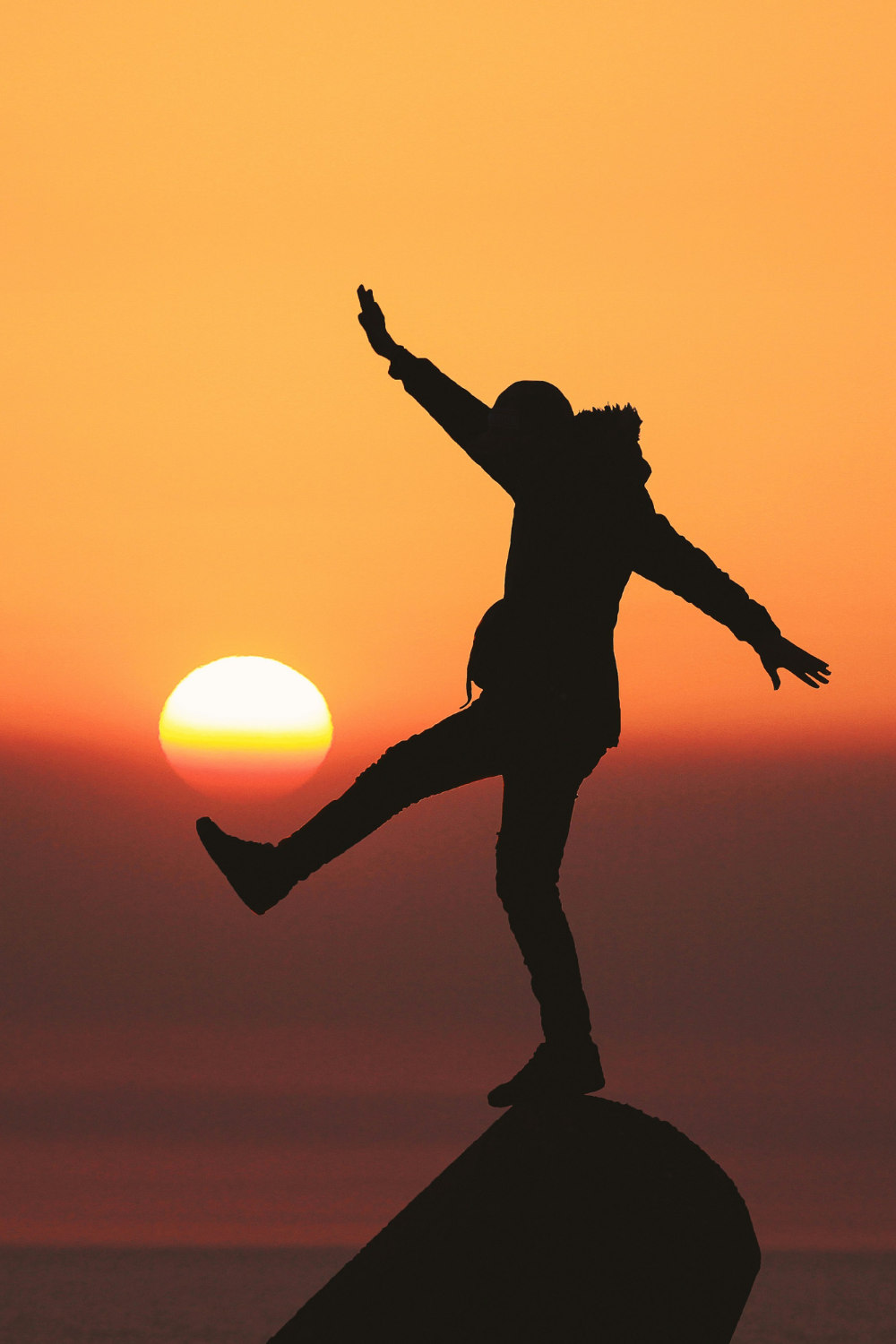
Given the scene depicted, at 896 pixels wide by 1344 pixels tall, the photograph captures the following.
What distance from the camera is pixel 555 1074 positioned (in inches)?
274

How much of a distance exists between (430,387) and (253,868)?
2.52 metres

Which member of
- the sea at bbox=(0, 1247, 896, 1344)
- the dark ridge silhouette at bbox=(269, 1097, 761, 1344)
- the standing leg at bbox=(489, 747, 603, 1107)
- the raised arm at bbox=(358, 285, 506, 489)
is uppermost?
the raised arm at bbox=(358, 285, 506, 489)

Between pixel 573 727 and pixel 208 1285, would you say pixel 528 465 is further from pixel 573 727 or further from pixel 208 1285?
pixel 208 1285

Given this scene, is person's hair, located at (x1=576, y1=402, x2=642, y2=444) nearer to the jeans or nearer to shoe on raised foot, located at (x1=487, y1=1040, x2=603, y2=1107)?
the jeans

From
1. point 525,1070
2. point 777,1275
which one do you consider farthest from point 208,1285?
point 525,1070

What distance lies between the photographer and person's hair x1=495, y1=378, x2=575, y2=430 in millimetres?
6586

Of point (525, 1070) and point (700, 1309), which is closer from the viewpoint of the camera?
point (700, 1309)

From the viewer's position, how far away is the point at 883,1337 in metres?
78.2

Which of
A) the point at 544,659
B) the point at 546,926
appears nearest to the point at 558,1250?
the point at 546,926

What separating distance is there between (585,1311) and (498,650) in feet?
9.93

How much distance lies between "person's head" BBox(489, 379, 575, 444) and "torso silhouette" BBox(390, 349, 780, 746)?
0.07 m

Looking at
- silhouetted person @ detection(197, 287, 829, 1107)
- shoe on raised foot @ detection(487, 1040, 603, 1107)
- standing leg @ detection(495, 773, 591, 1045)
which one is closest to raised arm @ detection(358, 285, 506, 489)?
silhouetted person @ detection(197, 287, 829, 1107)

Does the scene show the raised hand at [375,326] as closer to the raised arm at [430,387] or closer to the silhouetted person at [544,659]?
the raised arm at [430,387]

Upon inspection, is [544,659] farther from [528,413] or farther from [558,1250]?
[558,1250]
